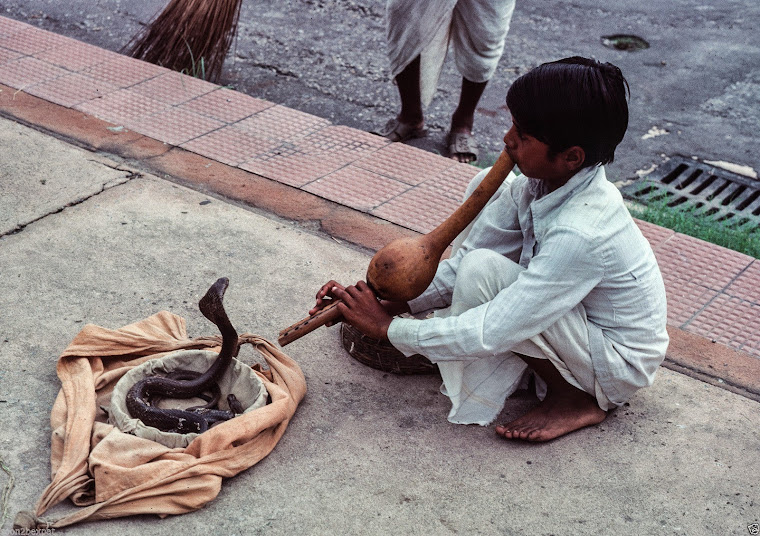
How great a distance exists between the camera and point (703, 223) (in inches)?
150

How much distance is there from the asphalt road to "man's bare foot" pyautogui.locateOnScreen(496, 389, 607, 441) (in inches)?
78.2

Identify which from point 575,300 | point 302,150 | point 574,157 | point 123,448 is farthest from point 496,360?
point 302,150

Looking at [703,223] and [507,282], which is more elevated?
[507,282]

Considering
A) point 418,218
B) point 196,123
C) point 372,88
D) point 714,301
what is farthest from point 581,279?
point 372,88

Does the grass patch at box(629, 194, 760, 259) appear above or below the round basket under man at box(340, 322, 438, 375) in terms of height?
below

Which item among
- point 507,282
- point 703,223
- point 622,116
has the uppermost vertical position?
point 622,116

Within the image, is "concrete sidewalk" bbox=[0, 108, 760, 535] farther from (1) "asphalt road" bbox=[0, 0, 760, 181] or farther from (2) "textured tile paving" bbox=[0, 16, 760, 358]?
(1) "asphalt road" bbox=[0, 0, 760, 181]

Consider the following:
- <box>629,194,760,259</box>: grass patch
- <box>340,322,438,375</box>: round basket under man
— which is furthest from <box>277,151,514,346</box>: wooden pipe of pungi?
<box>629,194,760,259</box>: grass patch

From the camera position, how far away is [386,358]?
2607 millimetres

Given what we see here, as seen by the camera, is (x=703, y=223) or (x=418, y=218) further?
(x=703, y=223)

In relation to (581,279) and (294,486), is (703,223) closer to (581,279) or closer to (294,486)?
(581,279)

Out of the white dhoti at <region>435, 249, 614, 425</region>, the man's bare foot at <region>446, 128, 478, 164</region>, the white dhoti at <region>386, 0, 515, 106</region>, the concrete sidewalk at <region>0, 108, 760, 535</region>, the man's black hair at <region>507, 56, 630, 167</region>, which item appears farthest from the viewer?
the man's bare foot at <region>446, 128, 478, 164</region>

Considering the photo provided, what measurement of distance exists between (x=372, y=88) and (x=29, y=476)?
3205mm

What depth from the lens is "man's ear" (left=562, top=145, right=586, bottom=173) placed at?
2115 mm
